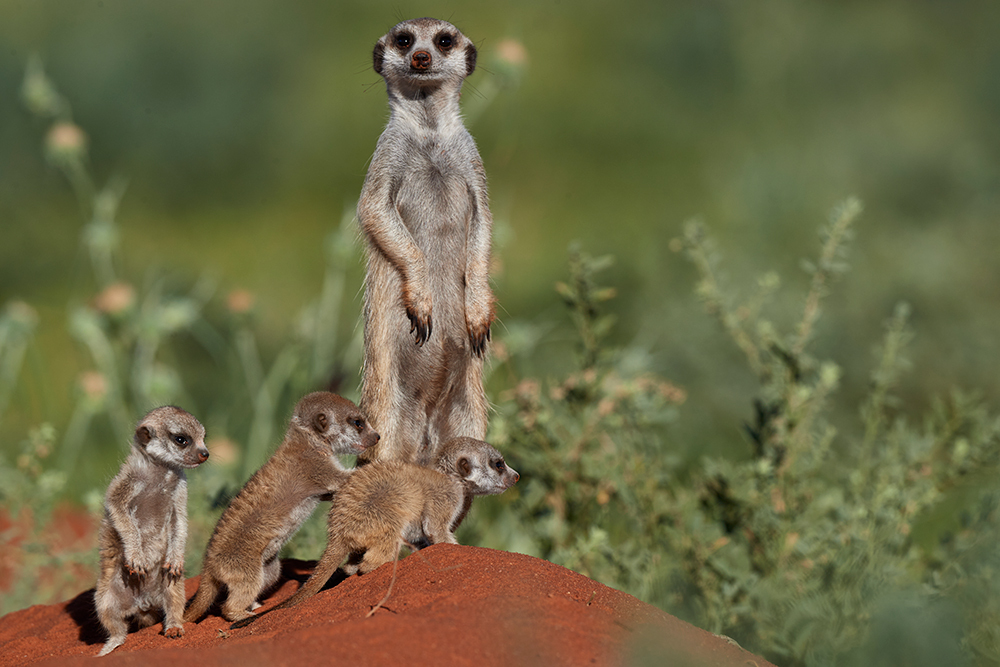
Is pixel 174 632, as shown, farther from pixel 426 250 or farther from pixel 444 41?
pixel 444 41

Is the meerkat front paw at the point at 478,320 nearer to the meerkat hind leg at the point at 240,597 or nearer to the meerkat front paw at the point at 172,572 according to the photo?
the meerkat hind leg at the point at 240,597

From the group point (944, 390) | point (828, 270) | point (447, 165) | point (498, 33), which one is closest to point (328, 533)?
point (447, 165)

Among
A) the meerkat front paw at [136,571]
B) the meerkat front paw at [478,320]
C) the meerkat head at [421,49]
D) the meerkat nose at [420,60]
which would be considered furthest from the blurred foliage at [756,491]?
the meerkat front paw at [136,571]

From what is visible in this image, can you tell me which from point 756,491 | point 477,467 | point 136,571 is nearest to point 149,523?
point 136,571

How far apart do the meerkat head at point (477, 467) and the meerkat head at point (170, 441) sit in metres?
0.92

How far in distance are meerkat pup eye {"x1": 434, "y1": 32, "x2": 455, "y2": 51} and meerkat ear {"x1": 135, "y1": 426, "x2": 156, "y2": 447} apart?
1.92 metres

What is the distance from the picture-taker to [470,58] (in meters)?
4.42

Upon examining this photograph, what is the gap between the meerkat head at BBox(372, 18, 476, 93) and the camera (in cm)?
423

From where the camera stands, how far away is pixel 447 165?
14.2 ft

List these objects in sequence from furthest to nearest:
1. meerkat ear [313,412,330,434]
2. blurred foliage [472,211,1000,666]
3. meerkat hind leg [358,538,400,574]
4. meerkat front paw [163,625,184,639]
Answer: blurred foliage [472,211,1000,666]
meerkat ear [313,412,330,434]
meerkat hind leg [358,538,400,574]
meerkat front paw [163,625,184,639]

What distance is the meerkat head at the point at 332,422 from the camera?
3.72m

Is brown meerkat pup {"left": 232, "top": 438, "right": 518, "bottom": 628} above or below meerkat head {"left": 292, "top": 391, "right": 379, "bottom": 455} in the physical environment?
A: below

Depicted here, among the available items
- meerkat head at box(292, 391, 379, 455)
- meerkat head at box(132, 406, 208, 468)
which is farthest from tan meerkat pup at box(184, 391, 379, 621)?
meerkat head at box(132, 406, 208, 468)

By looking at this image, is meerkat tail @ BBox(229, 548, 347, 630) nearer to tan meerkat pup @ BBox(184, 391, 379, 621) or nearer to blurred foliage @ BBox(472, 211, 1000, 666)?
tan meerkat pup @ BBox(184, 391, 379, 621)
